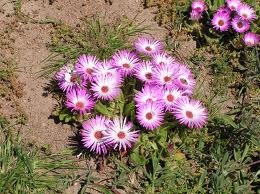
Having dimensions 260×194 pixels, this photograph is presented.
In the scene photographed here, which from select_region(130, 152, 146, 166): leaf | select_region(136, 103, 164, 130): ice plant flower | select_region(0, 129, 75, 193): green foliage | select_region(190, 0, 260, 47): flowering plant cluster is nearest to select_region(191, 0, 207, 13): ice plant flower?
select_region(190, 0, 260, 47): flowering plant cluster

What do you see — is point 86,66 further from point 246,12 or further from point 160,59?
point 246,12

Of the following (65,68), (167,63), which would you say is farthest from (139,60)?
(65,68)

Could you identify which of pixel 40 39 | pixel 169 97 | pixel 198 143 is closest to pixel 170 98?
pixel 169 97

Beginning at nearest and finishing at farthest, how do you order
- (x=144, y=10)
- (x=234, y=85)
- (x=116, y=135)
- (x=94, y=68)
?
(x=116, y=135)
(x=94, y=68)
(x=234, y=85)
(x=144, y=10)

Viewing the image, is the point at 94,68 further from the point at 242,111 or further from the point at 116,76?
the point at 242,111

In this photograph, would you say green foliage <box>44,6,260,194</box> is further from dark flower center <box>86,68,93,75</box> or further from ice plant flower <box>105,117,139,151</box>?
dark flower center <box>86,68,93,75</box>

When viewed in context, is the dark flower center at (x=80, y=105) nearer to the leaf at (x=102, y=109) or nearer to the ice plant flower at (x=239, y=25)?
the leaf at (x=102, y=109)
